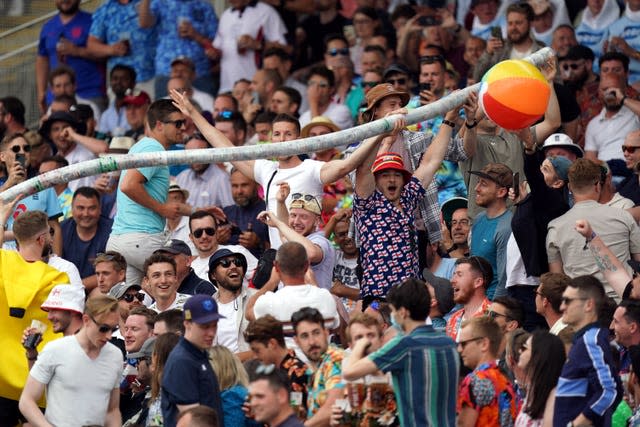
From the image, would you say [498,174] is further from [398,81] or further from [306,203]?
[398,81]

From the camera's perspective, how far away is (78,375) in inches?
397

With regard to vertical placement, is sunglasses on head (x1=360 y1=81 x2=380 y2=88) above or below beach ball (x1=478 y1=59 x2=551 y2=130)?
below

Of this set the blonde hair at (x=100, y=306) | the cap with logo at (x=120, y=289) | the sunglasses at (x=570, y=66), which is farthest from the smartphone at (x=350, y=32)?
the blonde hair at (x=100, y=306)

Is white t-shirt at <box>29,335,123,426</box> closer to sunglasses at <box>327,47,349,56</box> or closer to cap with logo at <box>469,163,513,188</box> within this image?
cap with logo at <box>469,163,513,188</box>

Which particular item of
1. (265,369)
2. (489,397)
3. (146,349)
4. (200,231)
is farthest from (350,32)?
(265,369)

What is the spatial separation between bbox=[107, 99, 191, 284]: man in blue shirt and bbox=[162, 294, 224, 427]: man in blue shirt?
3277 mm

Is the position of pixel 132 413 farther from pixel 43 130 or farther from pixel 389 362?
pixel 43 130

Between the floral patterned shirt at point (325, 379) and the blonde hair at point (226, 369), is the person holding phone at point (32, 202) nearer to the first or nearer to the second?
the blonde hair at point (226, 369)

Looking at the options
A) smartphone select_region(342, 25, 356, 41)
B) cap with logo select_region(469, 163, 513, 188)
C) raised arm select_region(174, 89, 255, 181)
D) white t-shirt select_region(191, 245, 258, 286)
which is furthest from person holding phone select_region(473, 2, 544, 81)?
white t-shirt select_region(191, 245, 258, 286)

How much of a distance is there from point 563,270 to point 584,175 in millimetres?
748

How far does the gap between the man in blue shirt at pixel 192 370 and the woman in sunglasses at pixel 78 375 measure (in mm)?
937

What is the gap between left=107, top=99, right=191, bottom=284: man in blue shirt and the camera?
41.0ft

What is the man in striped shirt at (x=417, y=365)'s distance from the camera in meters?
8.68

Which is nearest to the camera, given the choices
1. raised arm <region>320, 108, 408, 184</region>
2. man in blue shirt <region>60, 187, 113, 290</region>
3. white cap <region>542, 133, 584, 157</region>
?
raised arm <region>320, 108, 408, 184</region>
